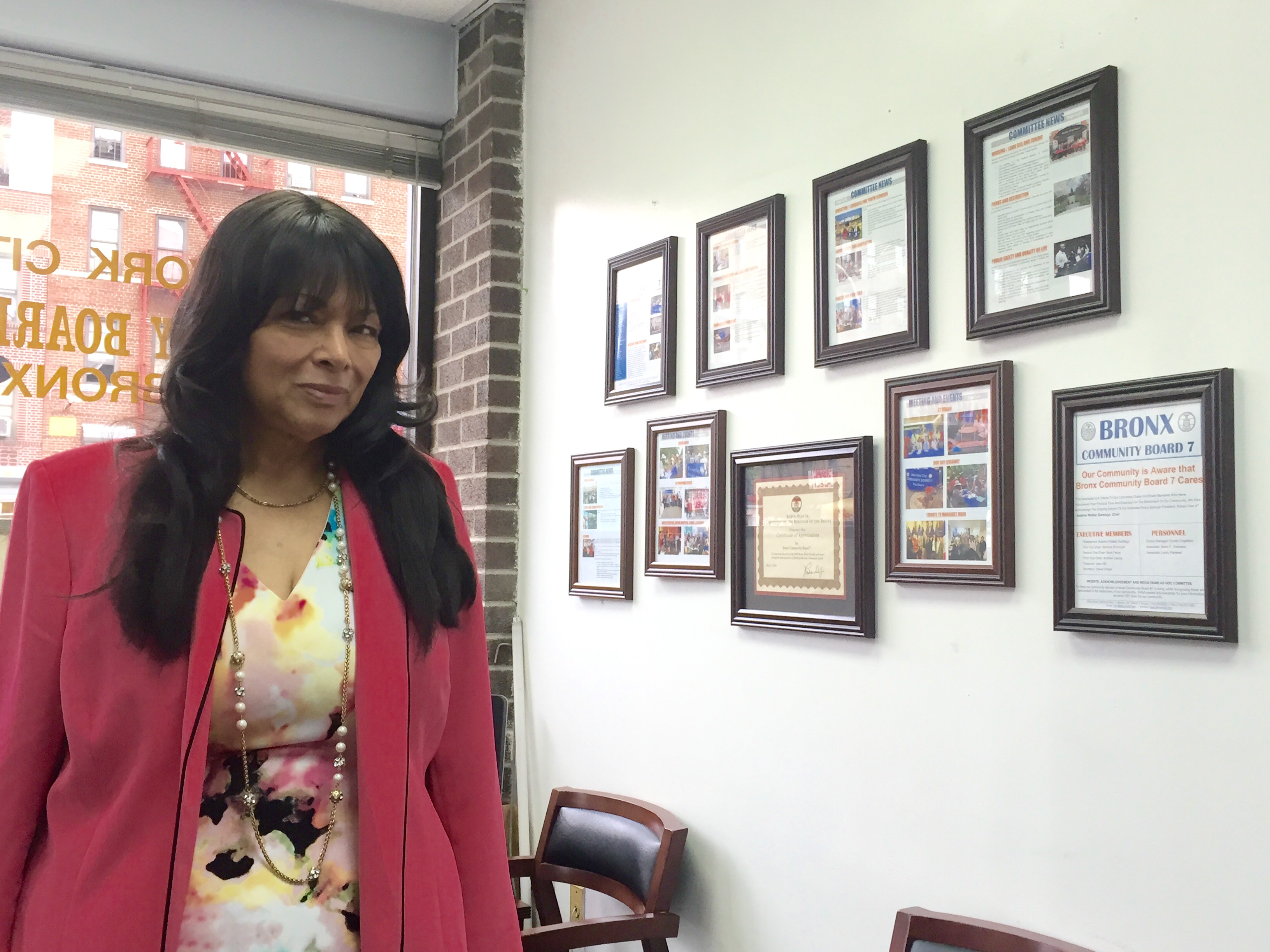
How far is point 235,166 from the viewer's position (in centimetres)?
322

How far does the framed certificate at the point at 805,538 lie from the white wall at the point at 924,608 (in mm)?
41

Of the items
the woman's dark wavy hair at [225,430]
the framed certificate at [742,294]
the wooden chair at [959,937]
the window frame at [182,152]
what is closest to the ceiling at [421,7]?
the window frame at [182,152]

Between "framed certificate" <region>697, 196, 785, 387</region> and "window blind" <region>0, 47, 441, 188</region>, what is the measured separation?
1438 millimetres

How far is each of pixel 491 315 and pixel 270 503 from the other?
1928mm

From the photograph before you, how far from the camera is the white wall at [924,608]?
4.58 feet

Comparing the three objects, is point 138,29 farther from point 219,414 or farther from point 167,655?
point 167,655

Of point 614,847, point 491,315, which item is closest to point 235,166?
point 491,315

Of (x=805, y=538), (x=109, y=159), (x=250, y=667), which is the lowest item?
(x=250, y=667)

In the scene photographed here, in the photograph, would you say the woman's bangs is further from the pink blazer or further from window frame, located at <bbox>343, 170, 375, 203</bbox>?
window frame, located at <bbox>343, 170, 375, 203</bbox>

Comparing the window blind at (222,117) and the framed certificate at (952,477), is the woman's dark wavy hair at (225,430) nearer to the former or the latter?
the framed certificate at (952,477)

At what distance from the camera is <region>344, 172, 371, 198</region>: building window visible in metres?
3.40

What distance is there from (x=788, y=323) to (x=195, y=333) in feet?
4.09

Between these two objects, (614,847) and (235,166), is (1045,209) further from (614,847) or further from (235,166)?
(235,166)

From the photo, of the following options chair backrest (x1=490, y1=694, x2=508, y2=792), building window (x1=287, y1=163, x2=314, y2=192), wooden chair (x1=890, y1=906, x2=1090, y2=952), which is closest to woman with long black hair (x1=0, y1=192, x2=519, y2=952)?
wooden chair (x1=890, y1=906, x2=1090, y2=952)
